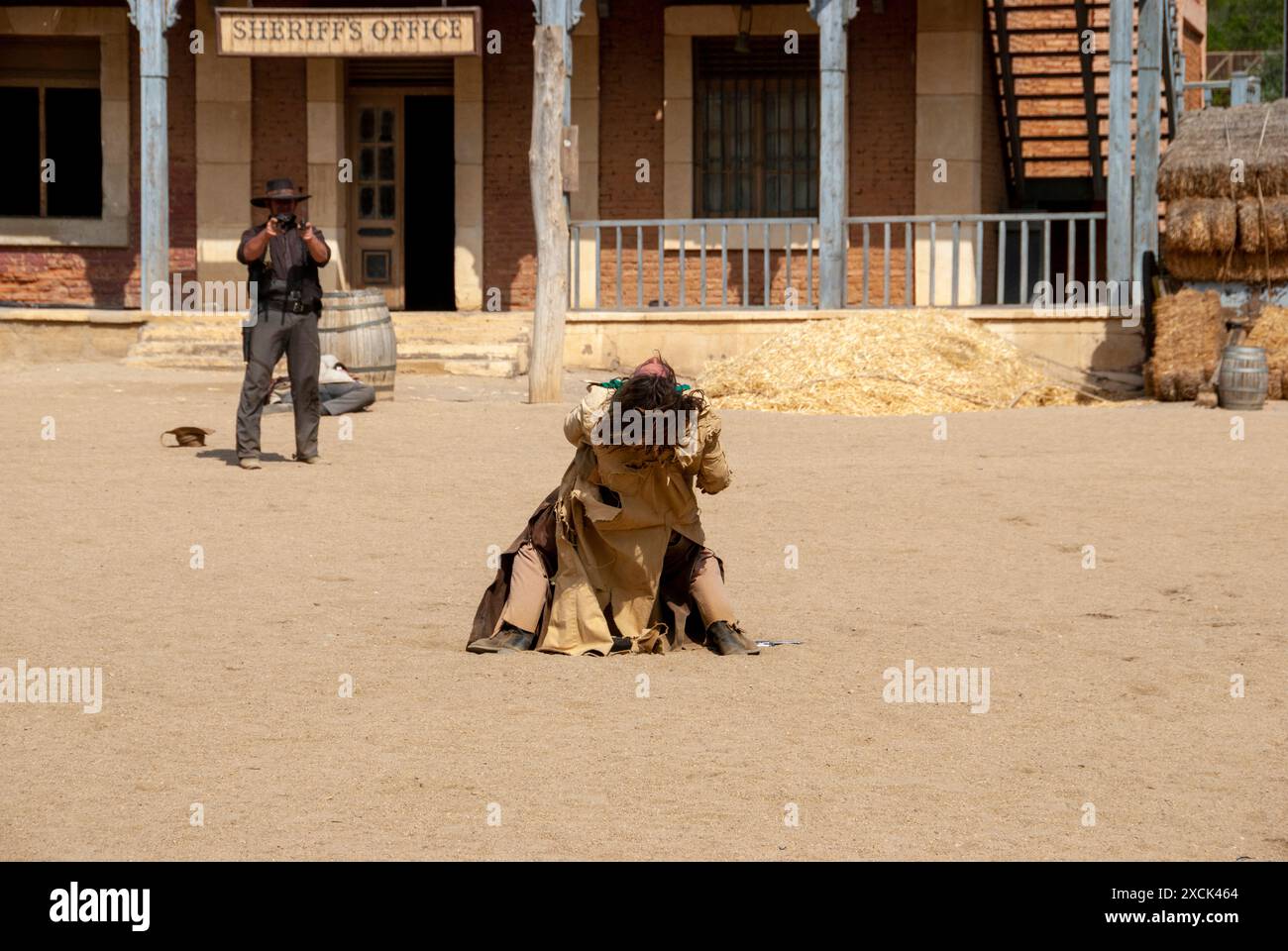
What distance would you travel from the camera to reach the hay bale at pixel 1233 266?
15.1m

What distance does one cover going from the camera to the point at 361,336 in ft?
47.6

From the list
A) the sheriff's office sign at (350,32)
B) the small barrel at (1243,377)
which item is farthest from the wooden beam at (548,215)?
the small barrel at (1243,377)

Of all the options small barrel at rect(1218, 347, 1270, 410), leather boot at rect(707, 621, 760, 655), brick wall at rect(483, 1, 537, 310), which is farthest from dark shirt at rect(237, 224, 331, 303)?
brick wall at rect(483, 1, 537, 310)

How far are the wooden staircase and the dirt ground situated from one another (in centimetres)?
763

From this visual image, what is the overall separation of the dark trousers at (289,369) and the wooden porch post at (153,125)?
6.36m

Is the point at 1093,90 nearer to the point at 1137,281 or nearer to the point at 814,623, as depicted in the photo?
the point at 1137,281

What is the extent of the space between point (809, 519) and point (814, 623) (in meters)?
2.40

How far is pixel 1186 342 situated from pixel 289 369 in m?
7.24

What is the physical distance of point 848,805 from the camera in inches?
197

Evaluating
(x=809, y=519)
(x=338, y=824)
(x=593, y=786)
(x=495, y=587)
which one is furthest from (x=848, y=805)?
(x=809, y=519)

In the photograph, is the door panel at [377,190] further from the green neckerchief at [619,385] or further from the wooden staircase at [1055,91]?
the green neckerchief at [619,385]

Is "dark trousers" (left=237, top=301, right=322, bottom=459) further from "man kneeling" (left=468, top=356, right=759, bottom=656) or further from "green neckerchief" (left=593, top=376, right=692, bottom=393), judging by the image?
"green neckerchief" (left=593, top=376, right=692, bottom=393)

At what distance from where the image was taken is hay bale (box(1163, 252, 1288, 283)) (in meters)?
15.1

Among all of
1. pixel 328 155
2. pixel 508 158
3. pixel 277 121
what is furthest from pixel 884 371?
pixel 277 121
